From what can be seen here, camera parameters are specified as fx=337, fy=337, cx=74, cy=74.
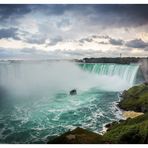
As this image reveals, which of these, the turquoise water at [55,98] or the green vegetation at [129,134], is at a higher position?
the turquoise water at [55,98]

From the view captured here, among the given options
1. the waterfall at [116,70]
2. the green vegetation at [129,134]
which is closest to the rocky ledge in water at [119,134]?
the green vegetation at [129,134]

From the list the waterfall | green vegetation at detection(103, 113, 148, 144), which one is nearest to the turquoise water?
the waterfall

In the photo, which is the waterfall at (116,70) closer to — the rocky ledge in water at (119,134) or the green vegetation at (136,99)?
the green vegetation at (136,99)

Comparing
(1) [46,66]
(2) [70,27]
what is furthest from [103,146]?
(2) [70,27]

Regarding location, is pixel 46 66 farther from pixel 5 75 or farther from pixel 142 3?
pixel 142 3

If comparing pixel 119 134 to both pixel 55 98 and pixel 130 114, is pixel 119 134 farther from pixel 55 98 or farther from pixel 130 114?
pixel 55 98

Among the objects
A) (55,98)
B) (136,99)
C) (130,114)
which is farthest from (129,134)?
(55,98)
